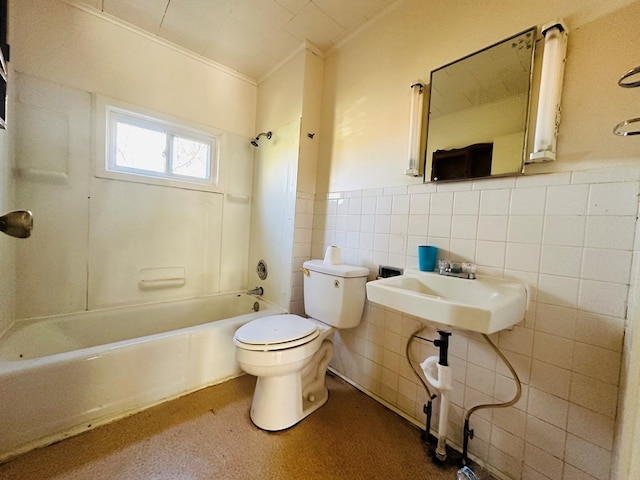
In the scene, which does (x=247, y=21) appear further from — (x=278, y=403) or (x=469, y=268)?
(x=278, y=403)

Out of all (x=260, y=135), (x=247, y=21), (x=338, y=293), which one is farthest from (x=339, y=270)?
(x=247, y=21)

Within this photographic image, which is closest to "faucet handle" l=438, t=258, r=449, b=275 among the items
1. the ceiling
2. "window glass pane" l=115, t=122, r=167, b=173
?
the ceiling

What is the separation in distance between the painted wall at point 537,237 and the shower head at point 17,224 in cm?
151

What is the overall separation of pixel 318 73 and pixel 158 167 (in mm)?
1462

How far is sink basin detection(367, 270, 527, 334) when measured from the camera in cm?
78

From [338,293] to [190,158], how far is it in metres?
1.71

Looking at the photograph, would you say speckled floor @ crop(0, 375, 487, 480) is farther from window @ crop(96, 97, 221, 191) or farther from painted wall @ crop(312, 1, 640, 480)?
window @ crop(96, 97, 221, 191)

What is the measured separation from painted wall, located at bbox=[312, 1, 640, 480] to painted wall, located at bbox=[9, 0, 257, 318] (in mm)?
1460

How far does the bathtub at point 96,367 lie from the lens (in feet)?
3.52

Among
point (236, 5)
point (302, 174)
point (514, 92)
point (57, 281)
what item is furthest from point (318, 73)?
point (57, 281)

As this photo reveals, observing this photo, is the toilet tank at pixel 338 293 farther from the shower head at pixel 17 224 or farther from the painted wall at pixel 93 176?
the shower head at pixel 17 224

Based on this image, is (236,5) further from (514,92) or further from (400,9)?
(514,92)

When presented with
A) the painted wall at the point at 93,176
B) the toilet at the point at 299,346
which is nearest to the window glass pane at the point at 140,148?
the painted wall at the point at 93,176

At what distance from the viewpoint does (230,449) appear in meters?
1.14
